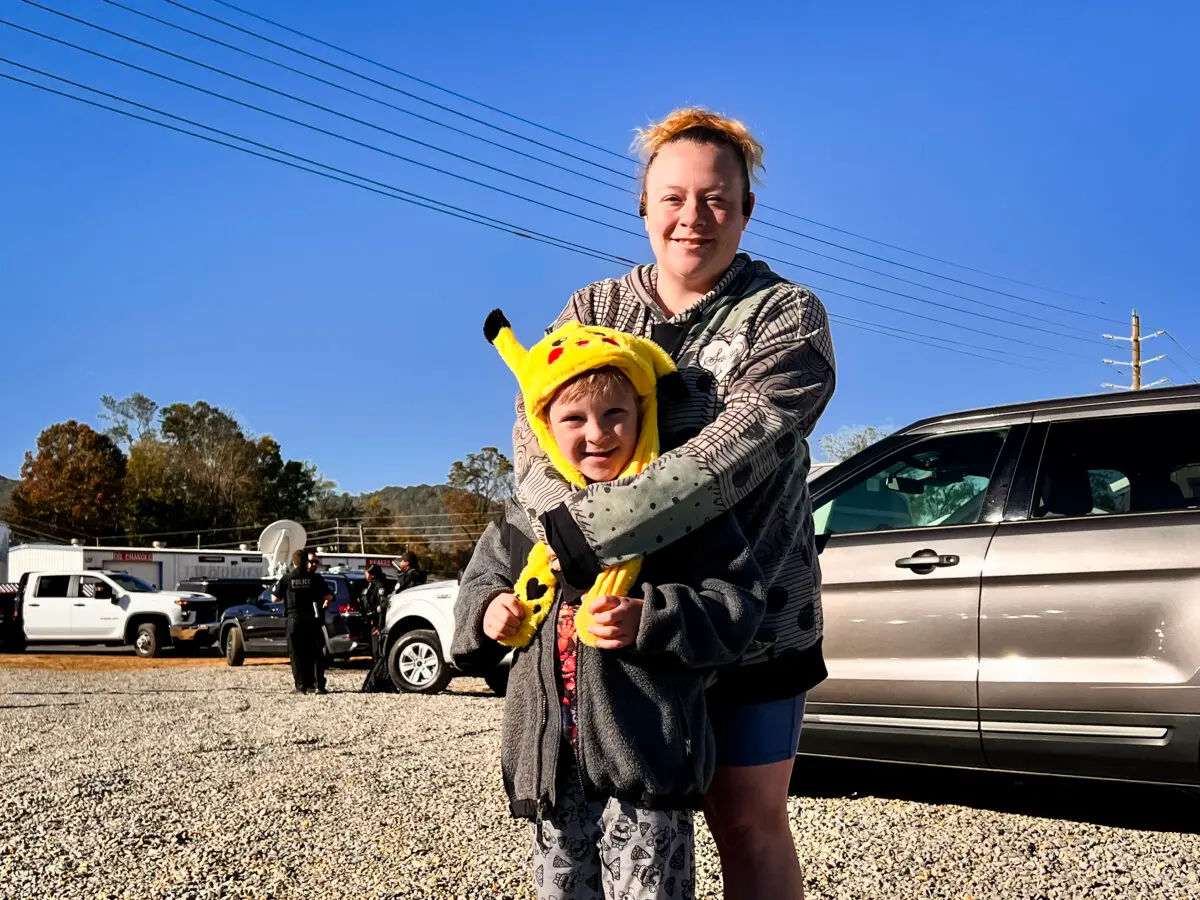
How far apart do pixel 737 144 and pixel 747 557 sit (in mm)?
839

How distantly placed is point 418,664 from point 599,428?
410 inches

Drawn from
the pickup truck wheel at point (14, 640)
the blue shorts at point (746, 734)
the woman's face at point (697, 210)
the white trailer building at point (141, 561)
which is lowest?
the pickup truck wheel at point (14, 640)

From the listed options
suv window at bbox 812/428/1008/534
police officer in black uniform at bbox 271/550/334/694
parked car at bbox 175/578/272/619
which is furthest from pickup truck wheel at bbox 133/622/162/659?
suv window at bbox 812/428/1008/534

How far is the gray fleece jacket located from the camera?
1.71 metres

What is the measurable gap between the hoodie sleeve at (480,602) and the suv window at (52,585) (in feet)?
76.0

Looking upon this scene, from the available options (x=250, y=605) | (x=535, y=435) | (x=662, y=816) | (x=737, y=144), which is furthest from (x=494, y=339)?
(x=250, y=605)

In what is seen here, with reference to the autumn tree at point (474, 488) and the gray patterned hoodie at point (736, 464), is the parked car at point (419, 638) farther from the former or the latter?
the autumn tree at point (474, 488)

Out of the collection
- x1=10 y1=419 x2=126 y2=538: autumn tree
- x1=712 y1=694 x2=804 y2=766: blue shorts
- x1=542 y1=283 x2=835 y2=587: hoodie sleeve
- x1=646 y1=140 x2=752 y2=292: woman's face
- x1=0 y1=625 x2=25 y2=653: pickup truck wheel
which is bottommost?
x1=0 y1=625 x2=25 y2=653: pickup truck wheel

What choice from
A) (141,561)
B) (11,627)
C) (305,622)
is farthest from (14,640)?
(141,561)

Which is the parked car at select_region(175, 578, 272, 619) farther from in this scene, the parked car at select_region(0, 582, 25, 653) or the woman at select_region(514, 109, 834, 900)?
the woman at select_region(514, 109, 834, 900)

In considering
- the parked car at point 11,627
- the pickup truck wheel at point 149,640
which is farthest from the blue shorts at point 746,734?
the parked car at point 11,627

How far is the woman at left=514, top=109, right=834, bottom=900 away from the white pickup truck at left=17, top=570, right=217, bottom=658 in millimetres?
20988

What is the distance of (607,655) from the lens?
5.80ft

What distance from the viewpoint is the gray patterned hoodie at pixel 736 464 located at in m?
1.75
